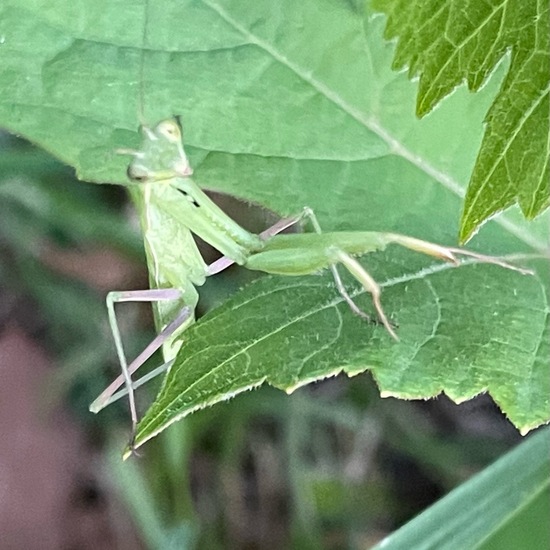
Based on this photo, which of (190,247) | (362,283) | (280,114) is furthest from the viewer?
(190,247)

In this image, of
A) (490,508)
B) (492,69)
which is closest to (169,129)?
(492,69)

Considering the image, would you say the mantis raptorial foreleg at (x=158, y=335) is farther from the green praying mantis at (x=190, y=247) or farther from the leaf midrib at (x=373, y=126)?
the leaf midrib at (x=373, y=126)

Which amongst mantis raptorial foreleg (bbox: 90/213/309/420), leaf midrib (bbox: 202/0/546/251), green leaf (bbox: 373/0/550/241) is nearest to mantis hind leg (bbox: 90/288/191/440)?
mantis raptorial foreleg (bbox: 90/213/309/420)

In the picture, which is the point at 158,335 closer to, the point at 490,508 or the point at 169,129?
the point at 169,129

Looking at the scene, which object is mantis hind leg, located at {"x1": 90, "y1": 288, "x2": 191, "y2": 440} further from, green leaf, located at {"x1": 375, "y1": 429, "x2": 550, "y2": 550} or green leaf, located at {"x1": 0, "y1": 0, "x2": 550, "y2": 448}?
green leaf, located at {"x1": 375, "y1": 429, "x2": 550, "y2": 550}

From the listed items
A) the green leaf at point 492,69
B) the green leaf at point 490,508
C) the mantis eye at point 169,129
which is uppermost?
the green leaf at point 492,69

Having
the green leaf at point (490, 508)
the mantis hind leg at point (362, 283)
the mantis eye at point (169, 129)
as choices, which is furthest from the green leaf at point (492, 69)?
the green leaf at point (490, 508)
